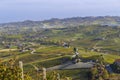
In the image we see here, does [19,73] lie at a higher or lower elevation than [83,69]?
higher

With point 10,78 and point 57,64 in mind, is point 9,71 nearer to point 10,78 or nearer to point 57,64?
point 10,78

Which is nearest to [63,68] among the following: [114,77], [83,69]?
[83,69]

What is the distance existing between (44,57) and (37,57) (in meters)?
3.83

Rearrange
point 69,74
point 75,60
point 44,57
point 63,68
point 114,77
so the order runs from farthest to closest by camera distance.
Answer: point 44,57 < point 75,60 < point 63,68 < point 69,74 < point 114,77

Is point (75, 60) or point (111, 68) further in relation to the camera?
point (75, 60)

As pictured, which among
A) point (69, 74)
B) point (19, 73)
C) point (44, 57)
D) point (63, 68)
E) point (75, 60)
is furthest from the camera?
point (44, 57)

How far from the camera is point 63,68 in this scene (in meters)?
128

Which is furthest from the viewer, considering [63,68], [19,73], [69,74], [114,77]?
[63,68]

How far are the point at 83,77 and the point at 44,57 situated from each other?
211 ft

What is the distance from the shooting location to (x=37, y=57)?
570ft

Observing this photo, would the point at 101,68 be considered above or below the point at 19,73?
below

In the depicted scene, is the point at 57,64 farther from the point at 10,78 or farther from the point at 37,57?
the point at 10,78

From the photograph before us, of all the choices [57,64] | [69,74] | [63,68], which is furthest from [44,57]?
[69,74]

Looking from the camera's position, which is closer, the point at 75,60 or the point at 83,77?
the point at 83,77
